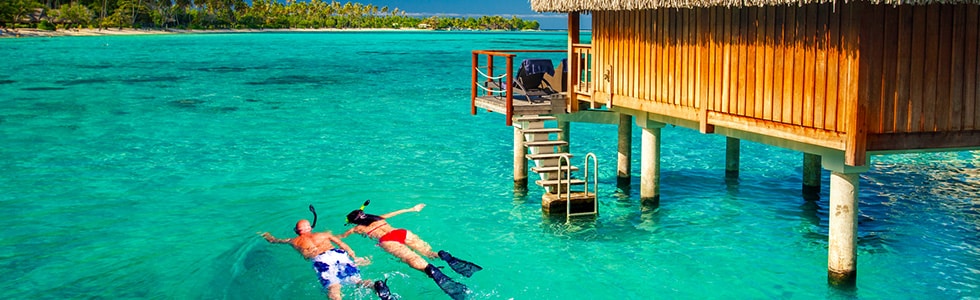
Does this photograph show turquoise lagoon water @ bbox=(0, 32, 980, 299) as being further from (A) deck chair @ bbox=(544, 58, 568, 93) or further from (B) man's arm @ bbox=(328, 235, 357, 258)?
(A) deck chair @ bbox=(544, 58, 568, 93)

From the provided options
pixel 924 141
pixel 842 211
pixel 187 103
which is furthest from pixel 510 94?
pixel 187 103

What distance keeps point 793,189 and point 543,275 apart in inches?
321

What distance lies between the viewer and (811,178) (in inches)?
712

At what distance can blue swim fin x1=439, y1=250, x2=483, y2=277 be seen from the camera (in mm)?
12953

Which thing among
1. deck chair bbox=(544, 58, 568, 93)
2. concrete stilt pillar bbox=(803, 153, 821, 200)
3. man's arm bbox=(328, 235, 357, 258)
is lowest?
man's arm bbox=(328, 235, 357, 258)

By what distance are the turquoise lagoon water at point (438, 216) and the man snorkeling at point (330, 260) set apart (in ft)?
0.78

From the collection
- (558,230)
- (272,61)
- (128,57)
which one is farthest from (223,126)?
(128,57)

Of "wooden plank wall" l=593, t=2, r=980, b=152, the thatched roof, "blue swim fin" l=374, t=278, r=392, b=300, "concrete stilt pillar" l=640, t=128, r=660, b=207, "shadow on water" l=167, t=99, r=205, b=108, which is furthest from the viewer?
"shadow on water" l=167, t=99, r=205, b=108

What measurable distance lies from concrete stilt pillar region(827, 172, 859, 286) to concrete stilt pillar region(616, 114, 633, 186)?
21.7ft

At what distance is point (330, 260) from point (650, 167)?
236 inches

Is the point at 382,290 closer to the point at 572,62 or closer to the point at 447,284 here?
the point at 447,284

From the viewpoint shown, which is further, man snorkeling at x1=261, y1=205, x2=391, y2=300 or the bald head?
the bald head

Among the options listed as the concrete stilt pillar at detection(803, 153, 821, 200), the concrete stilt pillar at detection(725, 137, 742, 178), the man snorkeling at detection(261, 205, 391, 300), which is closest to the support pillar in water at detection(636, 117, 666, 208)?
the concrete stilt pillar at detection(803, 153, 821, 200)

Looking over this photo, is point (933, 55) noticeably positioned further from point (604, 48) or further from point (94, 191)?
point (94, 191)
